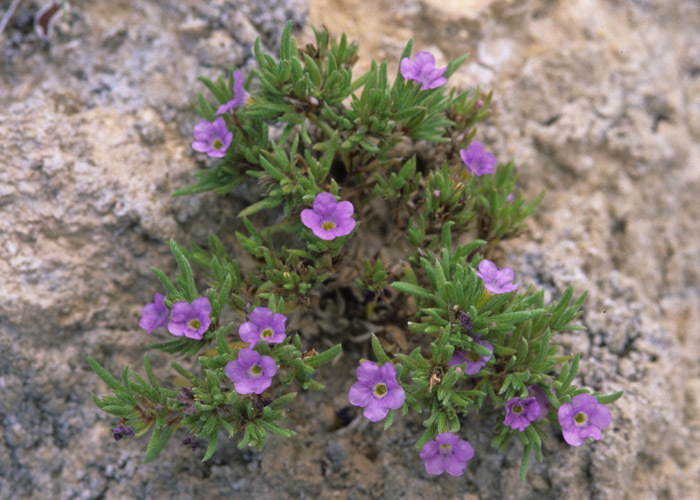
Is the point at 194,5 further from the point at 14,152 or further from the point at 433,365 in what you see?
the point at 433,365

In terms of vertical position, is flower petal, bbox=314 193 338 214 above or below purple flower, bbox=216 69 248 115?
below

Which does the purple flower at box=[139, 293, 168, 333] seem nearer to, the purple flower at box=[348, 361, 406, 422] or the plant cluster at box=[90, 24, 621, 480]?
the plant cluster at box=[90, 24, 621, 480]

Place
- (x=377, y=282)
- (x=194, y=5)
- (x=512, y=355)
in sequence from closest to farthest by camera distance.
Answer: (x=512, y=355) → (x=377, y=282) → (x=194, y=5)

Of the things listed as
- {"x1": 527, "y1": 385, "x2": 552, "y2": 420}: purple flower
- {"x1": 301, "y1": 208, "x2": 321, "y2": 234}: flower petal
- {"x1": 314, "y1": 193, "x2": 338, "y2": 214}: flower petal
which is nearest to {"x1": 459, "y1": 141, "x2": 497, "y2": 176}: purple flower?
{"x1": 314, "y1": 193, "x2": 338, "y2": 214}: flower petal

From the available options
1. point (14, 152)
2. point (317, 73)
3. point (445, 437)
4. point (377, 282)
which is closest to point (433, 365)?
point (445, 437)

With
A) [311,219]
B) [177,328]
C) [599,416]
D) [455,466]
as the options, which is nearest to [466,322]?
[455,466]

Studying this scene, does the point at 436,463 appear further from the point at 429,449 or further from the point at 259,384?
the point at 259,384
